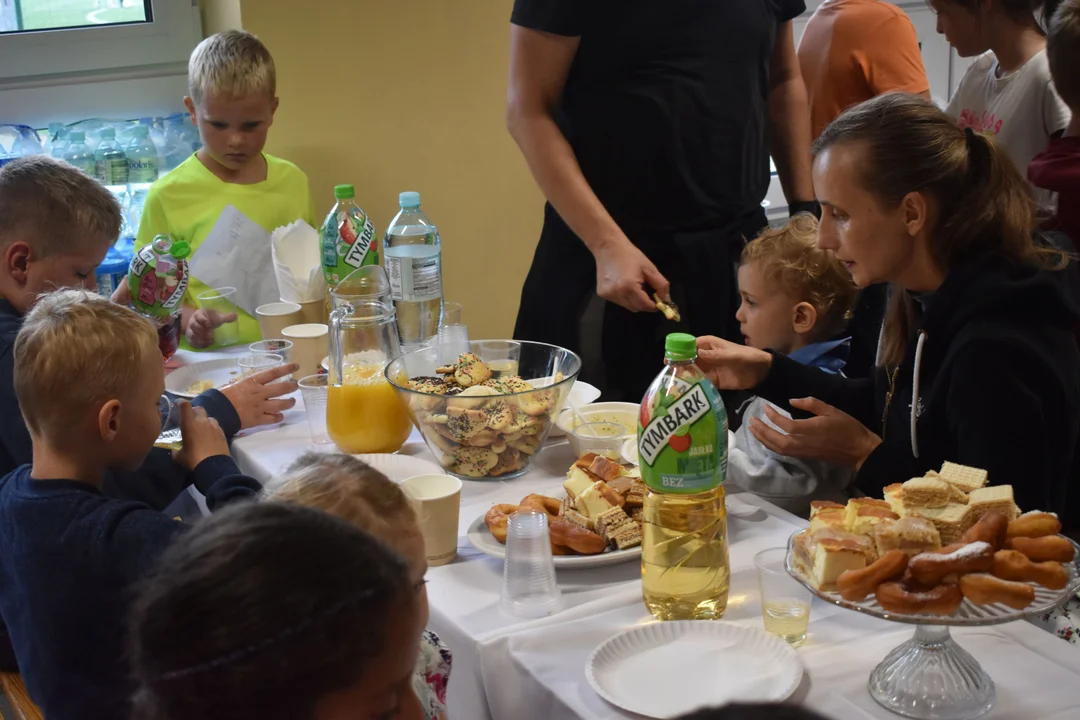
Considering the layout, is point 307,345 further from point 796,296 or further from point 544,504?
point 796,296

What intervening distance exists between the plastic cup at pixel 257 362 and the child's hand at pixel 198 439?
0.41 meters

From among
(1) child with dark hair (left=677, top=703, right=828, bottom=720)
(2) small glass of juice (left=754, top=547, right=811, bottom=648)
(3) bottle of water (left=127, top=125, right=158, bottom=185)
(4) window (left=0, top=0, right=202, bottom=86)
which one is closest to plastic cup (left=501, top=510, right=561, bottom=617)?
(2) small glass of juice (left=754, top=547, right=811, bottom=648)

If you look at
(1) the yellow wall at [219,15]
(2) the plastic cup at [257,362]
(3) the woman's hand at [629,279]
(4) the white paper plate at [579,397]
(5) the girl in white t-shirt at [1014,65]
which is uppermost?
(1) the yellow wall at [219,15]

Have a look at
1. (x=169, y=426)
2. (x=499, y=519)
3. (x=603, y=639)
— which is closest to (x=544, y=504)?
(x=499, y=519)

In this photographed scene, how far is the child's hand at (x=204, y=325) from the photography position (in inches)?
96.7

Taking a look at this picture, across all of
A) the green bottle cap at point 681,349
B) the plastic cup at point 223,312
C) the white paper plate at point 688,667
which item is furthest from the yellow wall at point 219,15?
the white paper plate at point 688,667

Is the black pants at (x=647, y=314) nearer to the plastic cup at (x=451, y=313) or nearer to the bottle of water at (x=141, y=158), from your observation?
the plastic cup at (x=451, y=313)

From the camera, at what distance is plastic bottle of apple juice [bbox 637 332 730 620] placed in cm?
123

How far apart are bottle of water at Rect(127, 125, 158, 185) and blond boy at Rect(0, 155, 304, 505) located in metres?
1.38

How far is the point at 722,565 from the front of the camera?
127 centimetres

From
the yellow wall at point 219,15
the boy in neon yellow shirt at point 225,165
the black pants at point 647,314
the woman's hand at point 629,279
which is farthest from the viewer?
the yellow wall at point 219,15

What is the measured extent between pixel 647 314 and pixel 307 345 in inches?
29.1

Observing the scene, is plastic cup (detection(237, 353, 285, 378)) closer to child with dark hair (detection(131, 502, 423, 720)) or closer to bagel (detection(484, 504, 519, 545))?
bagel (detection(484, 504, 519, 545))

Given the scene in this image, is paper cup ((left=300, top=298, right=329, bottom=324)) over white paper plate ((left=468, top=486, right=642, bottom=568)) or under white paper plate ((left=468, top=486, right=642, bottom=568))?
over
